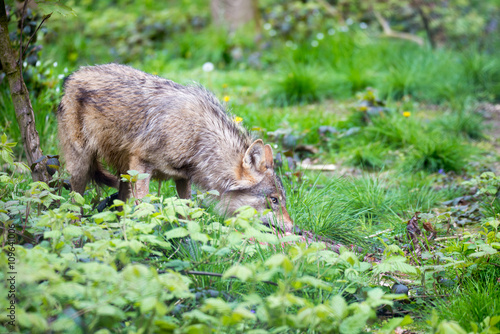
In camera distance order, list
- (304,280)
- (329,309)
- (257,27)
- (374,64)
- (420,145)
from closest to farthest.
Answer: (329,309), (304,280), (420,145), (374,64), (257,27)

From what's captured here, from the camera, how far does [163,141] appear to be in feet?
14.5

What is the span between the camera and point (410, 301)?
3352mm

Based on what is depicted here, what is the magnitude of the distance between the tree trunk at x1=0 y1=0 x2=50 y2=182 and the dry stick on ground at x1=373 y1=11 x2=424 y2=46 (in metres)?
9.18

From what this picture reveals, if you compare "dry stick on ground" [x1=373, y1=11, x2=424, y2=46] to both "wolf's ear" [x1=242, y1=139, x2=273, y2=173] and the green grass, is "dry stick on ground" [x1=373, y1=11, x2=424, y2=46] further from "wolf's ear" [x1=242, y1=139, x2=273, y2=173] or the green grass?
the green grass

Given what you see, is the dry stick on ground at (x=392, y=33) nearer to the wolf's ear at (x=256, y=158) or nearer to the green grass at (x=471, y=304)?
the wolf's ear at (x=256, y=158)

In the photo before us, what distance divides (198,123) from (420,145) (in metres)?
3.29

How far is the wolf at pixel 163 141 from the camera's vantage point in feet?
14.6

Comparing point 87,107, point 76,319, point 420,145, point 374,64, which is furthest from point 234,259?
point 374,64

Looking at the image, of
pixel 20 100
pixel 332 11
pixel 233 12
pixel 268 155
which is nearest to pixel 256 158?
pixel 268 155

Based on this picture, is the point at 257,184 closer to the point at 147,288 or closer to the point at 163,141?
the point at 163,141

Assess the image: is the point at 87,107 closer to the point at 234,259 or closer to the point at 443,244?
the point at 234,259

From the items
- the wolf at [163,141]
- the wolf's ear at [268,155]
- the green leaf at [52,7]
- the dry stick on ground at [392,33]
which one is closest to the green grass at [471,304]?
the wolf at [163,141]

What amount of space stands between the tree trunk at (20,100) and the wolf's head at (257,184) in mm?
1683

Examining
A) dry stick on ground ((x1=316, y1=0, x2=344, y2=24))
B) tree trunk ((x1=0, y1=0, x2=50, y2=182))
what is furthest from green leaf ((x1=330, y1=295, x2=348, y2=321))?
dry stick on ground ((x1=316, y1=0, x2=344, y2=24))
